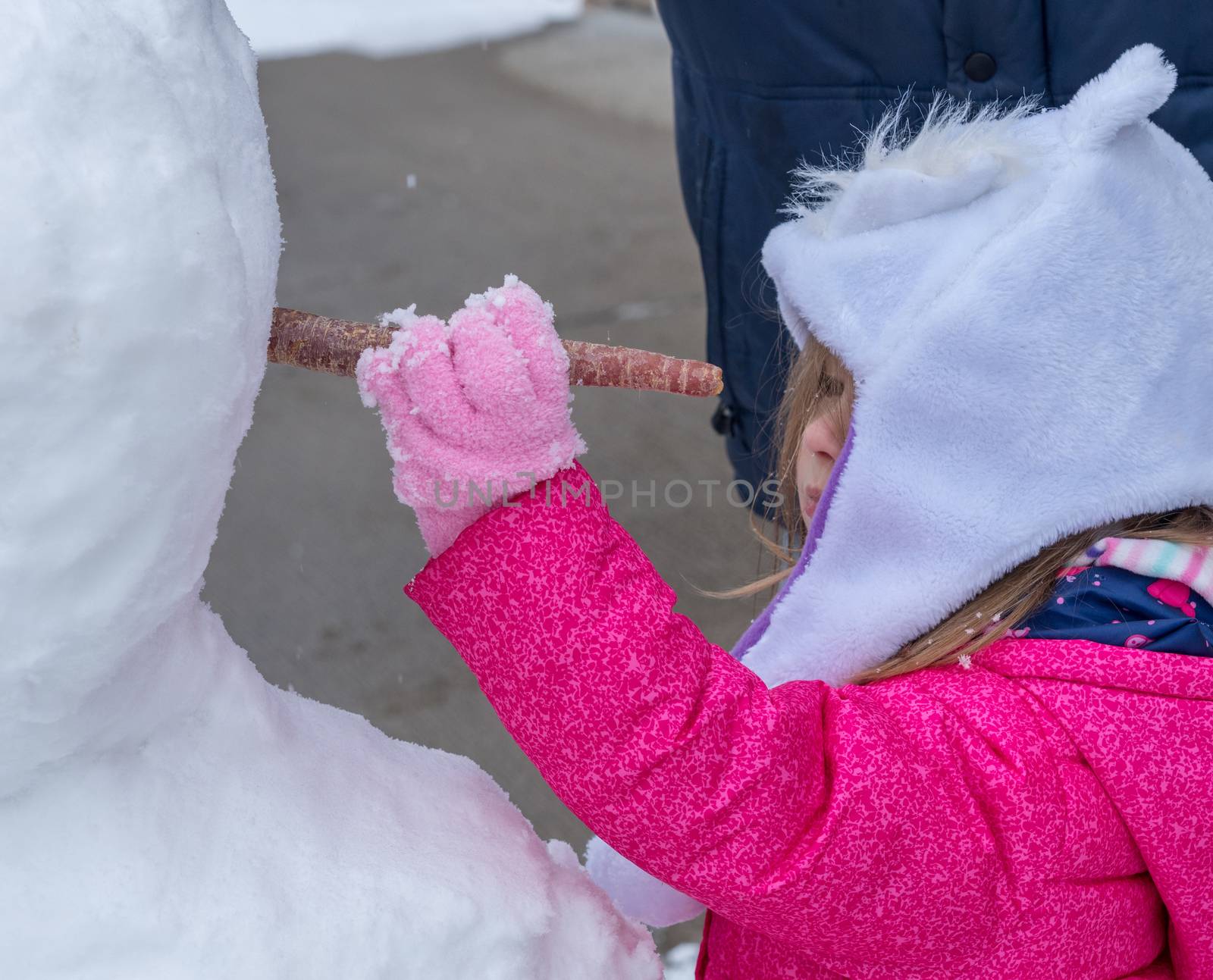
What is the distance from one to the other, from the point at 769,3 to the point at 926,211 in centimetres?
60

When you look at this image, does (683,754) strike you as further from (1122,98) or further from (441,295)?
(441,295)

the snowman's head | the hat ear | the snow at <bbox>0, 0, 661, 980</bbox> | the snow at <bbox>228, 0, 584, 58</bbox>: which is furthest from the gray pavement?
the hat ear

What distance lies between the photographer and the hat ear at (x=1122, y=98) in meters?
0.92

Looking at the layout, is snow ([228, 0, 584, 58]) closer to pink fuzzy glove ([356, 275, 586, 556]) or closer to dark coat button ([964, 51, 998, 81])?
dark coat button ([964, 51, 998, 81])

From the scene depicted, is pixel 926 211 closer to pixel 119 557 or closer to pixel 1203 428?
pixel 1203 428

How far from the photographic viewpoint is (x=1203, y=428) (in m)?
0.94

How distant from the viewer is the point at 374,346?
80 cm

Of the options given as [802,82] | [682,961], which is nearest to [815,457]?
[802,82]

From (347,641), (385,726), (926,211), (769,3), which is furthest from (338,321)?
(347,641)

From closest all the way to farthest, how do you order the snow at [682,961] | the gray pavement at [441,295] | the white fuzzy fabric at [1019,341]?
the white fuzzy fabric at [1019,341]
the snow at [682,961]
the gray pavement at [441,295]

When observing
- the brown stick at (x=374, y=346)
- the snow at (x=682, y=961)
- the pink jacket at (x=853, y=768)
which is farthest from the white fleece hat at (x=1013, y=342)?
the snow at (x=682, y=961)

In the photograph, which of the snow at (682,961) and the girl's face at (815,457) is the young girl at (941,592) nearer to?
the girl's face at (815,457)

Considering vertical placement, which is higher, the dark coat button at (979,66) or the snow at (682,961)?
the dark coat button at (979,66)

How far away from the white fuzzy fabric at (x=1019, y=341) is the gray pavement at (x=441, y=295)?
0.79 meters
